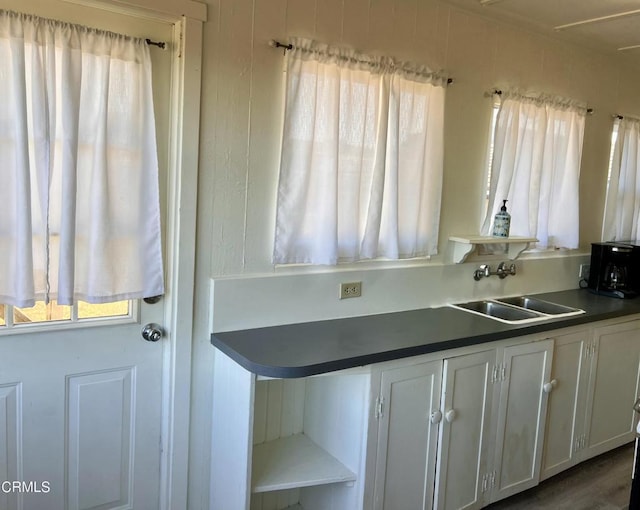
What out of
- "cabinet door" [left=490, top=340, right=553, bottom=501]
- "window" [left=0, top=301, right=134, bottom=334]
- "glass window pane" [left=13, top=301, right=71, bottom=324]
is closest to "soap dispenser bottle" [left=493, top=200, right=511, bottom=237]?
"cabinet door" [left=490, top=340, right=553, bottom=501]

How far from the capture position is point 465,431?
2480 millimetres

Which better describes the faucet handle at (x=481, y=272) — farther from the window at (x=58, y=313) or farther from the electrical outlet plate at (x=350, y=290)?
the window at (x=58, y=313)

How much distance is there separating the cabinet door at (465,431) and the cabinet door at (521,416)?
10cm

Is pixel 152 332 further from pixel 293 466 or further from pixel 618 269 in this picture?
pixel 618 269

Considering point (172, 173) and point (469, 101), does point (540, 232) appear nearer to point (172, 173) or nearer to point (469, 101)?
point (469, 101)

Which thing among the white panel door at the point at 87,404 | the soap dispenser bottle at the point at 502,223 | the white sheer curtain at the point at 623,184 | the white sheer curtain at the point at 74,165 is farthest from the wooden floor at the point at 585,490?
the white sheer curtain at the point at 74,165

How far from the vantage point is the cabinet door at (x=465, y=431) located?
239 centimetres

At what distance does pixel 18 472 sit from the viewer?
1987 mm

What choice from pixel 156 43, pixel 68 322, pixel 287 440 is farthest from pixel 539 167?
pixel 68 322

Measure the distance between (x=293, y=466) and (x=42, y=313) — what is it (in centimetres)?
111

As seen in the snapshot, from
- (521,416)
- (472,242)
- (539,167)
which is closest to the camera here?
(521,416)

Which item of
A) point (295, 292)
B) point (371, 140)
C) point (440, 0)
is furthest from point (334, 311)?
point (440, 0)

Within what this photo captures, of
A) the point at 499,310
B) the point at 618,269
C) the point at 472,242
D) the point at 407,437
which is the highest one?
the point at 472,242

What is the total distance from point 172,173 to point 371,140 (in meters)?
0.90
